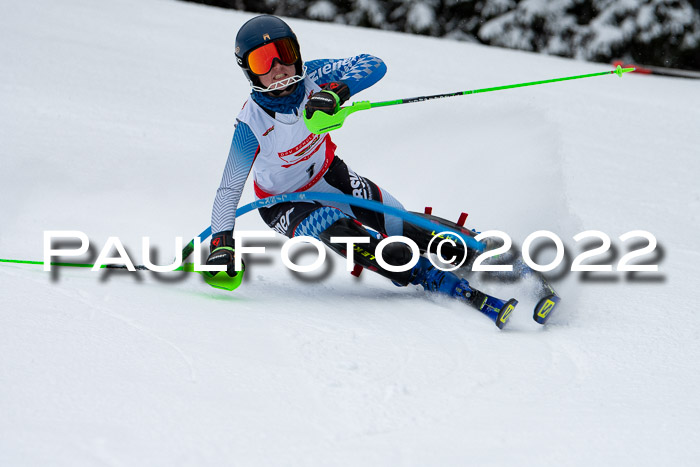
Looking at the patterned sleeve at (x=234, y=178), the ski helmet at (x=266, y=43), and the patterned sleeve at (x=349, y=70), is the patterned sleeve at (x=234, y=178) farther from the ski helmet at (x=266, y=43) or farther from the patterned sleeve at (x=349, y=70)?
the patterned sleeve at (x=349, y=70)

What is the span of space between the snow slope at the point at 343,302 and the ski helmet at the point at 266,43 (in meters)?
1.00

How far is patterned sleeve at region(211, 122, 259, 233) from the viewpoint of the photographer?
314cm

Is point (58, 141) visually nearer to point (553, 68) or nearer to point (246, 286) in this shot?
point (246, 286)

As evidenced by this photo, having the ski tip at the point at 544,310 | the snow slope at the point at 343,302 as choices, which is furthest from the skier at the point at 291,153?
the ski tip at the point at 544,310

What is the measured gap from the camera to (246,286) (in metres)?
3.44

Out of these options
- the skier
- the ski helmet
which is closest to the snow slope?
the skier

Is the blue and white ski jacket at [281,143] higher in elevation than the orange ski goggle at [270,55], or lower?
lower

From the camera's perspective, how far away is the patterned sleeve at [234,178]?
3139mm

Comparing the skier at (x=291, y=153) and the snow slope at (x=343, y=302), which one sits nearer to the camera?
the snow slope at (x=343, y=302)

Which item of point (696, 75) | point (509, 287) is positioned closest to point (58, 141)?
point (509, 287)

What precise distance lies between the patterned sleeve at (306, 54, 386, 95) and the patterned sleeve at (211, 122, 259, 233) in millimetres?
492

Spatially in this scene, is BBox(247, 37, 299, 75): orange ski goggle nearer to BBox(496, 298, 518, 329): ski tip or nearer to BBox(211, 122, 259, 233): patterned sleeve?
BBox(211, 122, 259, 233): patterned sleeve

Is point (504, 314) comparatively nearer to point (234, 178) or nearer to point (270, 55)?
point (234, 178)

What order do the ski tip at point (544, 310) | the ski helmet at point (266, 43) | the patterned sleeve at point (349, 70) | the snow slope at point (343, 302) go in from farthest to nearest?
the patterned sleeve at point (349, 70), the ski helmet at point (266, 43), the ski tip at point (544, 310), the snow slope at point (343, 302)
